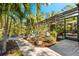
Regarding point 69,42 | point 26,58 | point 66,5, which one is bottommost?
point 26,58

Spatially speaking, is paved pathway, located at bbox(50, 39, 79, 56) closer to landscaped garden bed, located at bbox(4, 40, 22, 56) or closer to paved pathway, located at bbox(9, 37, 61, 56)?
paved pathway, located at bbox(9, 37, 61, 56)

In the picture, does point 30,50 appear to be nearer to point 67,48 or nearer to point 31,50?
point 31,50

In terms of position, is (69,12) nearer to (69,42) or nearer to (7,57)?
(69,42)

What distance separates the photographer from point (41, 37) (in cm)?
360

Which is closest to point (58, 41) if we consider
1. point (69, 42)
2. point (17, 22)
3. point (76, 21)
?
point (69, 42)

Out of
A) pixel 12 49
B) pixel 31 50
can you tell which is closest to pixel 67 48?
pixel 31 50

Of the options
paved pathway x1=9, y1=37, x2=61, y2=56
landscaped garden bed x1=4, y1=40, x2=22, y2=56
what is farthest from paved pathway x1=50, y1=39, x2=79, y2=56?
landscaped garden bed x1=4, y1=40, x2=22, y2=56

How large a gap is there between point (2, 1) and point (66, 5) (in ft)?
3.86

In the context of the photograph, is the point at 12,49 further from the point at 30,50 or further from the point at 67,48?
the point at 67,48

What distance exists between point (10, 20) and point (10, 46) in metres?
0.49

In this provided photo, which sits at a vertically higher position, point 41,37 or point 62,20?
point 62,20

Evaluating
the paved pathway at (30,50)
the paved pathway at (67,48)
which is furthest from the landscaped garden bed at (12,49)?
the paved pathway at (67,48)

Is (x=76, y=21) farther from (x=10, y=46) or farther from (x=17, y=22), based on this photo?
(x=10, y=46)

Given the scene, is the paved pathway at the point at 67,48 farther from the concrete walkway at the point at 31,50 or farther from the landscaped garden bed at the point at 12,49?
the landscaped garden bed at the point at 12,49
